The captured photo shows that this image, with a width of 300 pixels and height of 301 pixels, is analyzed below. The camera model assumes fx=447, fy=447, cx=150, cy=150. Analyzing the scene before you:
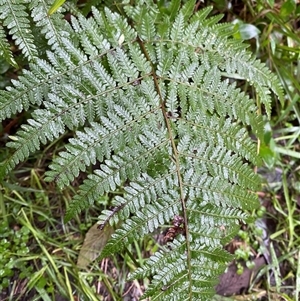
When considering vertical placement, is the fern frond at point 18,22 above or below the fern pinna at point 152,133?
above

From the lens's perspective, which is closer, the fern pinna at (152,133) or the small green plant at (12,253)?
the fern pinna at (152,133)

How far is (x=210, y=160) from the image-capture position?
1.25 meters

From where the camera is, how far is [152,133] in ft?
4.06

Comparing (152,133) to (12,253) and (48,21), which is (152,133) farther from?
(12,253)

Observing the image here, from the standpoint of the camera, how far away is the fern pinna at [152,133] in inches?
47.0

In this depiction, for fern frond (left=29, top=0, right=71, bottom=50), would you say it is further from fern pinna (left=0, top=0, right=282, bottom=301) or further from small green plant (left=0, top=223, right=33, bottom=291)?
small green plant (left=0, top=223, right=33, bottom=291)

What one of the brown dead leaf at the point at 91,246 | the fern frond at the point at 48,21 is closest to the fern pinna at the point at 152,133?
the fern frond at the point at 48,21

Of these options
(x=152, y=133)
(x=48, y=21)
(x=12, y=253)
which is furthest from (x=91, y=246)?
(x=48, y=21)

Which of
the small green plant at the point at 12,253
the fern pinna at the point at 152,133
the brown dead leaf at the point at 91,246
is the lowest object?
the brown dead leaf at the point at 91,246

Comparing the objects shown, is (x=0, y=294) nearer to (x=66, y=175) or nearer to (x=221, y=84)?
(x=66, y=175)

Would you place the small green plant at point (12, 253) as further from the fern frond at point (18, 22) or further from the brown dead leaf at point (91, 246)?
the fern frond at point (18, 22)

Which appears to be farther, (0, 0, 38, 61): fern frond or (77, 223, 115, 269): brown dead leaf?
(77, 223, 115, 269): brown dead leaf

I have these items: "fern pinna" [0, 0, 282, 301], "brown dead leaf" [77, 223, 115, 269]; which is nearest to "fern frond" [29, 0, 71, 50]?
"fern pinna" [0, 0, 282, 301]

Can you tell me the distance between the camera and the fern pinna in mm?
1193
